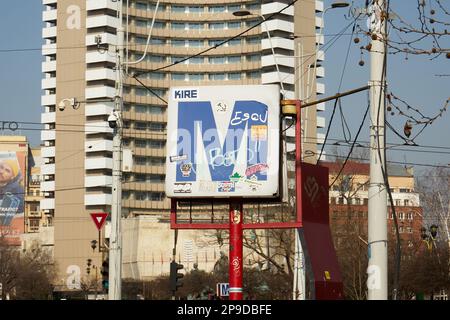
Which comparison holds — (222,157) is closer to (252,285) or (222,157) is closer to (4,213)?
(252,285)

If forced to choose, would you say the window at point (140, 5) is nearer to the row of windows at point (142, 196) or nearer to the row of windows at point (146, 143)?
the row of windows at point (146, 143)

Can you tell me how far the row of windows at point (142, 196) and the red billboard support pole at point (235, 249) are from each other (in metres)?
125

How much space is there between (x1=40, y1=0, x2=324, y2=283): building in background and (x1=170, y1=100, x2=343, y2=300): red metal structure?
393ft

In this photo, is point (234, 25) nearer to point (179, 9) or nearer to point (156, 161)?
point (179, 9)

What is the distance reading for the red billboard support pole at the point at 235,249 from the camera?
18.1 metres

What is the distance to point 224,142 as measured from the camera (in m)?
17.6

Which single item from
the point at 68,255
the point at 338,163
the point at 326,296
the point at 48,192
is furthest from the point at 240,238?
the point at 48,192

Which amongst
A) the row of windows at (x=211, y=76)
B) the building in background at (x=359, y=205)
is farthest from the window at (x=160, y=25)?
the building in background at (x=359, y=205)

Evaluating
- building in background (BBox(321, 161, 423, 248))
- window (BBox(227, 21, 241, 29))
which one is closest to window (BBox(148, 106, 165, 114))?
window (BBox(227, 21, 241, 29))

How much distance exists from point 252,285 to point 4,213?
11684cm

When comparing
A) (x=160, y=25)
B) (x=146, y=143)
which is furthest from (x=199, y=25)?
(x=146, y=143)

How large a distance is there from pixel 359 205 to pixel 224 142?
7281cm

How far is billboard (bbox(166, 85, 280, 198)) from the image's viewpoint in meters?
17.5

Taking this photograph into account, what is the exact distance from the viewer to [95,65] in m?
143
